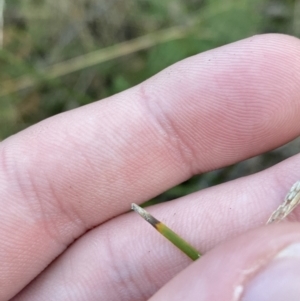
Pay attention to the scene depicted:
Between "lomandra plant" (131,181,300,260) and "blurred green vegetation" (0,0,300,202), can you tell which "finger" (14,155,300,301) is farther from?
"blurred green vegetation" (0,0,300,202)

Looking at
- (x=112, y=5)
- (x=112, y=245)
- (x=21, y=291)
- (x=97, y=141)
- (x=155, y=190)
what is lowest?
(x=21, y=291)

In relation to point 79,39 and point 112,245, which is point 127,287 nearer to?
point 112,245

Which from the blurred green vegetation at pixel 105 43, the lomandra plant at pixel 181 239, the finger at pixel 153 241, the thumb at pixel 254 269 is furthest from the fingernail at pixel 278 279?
the blurred green vegetation at pixel 105 43

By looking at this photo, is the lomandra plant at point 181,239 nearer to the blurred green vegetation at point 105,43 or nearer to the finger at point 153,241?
the finger at point 153,241

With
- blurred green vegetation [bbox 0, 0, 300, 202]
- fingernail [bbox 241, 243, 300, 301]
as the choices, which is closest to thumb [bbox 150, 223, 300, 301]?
fingernail [bbox 241, 243, 300, 301]

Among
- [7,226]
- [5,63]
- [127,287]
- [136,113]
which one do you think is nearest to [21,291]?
[7,226]

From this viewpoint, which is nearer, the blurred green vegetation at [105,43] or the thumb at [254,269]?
the thumb at [254,269]

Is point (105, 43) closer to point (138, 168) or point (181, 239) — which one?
point (138, 168)
